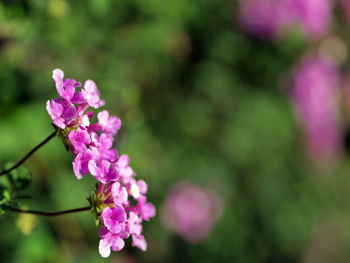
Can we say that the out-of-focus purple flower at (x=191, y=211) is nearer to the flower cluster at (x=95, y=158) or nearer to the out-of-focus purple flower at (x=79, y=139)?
the flower cluster at (x=95, y=158)

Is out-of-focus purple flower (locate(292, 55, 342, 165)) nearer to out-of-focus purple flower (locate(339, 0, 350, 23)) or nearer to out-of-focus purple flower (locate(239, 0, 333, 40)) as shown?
out-of-focus purple flower (locate(239, 0, 333, 40))

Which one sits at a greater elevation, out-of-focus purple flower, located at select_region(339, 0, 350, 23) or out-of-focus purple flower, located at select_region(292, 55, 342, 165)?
out-of-focus purple flower, located at select_region(339, 0, 350, 23)

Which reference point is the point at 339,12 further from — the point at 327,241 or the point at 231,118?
the point at 327,241

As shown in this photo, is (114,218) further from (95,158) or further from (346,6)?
(346,6)

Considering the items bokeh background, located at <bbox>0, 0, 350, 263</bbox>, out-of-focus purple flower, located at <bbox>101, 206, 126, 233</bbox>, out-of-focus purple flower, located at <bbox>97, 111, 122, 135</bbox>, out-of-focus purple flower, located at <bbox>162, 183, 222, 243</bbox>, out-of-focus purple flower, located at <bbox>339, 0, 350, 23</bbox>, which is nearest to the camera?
out-of-focus purple flower, located at <bbox>101, 206, 126, 233</bbox>

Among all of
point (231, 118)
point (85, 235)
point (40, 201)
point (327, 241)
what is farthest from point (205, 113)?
point (327, 241)

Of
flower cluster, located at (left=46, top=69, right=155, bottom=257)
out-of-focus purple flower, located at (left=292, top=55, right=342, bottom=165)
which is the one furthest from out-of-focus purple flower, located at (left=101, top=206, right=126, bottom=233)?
out-of-focus purple flower, located at (left=292, top=55, right=342, bottom=165)

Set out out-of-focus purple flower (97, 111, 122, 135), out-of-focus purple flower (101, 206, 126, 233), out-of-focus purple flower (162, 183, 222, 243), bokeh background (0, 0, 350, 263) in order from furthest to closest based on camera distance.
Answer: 1. out-of-focus purple flower (162, 183, 222, 243)
2. bokeh background (0, 0, 350, 263)
3. out-of-focus purple flower (97, 111, 122, 135)
4. out-of-focus purple flower (101, 206, 126, 233)
